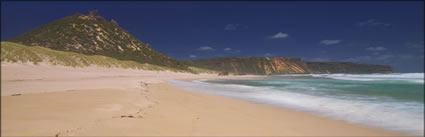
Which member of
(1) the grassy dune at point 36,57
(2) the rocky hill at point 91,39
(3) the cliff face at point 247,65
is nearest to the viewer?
(1) the grassy dune at point 36,57

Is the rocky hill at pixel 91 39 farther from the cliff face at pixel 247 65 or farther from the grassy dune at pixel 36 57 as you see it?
the cliff face at pixel 247 65

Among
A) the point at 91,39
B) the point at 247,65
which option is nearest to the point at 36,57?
the point at 91,39

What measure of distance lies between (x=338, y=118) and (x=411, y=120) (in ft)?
5.10

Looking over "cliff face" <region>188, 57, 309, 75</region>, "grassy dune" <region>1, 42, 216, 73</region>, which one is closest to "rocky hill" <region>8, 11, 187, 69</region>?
"grassy dune" <region>1, 42, 216, 73</region>

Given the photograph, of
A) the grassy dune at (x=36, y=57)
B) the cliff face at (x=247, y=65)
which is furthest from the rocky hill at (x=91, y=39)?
the cliff face at (x=247, y=65)

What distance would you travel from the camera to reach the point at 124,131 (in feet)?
13.0

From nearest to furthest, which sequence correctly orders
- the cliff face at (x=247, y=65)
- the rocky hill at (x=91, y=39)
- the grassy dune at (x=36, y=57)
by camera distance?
the grassy dune at (x=36, y=57) < the rocky hill at (x=91, y=39) < the cliff face at (x=247, y=65)

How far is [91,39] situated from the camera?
99062 millimetres

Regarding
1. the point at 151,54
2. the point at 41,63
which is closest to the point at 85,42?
the point at 151,54

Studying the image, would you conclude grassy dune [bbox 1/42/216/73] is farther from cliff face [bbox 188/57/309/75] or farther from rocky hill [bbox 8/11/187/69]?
cliff face [bbox 188/57/309/75]

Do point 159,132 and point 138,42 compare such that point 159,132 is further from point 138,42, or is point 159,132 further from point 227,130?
point 138,42

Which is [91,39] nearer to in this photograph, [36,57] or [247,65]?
[36,57]

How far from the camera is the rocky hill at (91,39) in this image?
88.6 m

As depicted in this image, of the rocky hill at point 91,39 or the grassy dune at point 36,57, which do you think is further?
the rocky hill at point 91,39
